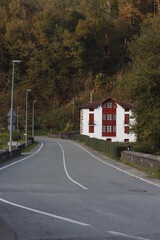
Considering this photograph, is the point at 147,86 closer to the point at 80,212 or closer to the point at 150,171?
the point at 150,171

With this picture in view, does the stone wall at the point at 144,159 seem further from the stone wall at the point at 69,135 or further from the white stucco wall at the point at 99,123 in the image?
the stone wall at the point at 69,135

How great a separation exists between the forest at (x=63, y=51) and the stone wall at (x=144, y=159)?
5847 centimetres

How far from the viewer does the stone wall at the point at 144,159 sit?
2389cm

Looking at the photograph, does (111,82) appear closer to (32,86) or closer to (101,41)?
(101,41)

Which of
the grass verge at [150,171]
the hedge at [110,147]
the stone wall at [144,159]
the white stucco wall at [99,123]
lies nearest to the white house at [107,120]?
the white stucco wall at [99,123]

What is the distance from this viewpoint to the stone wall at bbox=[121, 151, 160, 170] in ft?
78.4

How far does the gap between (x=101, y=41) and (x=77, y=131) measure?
67.8 feet

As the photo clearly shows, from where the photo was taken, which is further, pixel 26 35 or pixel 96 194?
pixel 26 35

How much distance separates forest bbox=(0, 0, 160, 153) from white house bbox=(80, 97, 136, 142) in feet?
30.5

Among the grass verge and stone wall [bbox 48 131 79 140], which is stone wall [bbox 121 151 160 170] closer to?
the grass verge

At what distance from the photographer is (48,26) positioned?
3765 inches

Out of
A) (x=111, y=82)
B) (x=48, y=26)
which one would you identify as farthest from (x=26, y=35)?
(x=111, y=82)

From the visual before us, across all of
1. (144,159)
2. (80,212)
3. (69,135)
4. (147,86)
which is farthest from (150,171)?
(69,135)

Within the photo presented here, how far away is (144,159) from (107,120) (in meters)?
57.4
